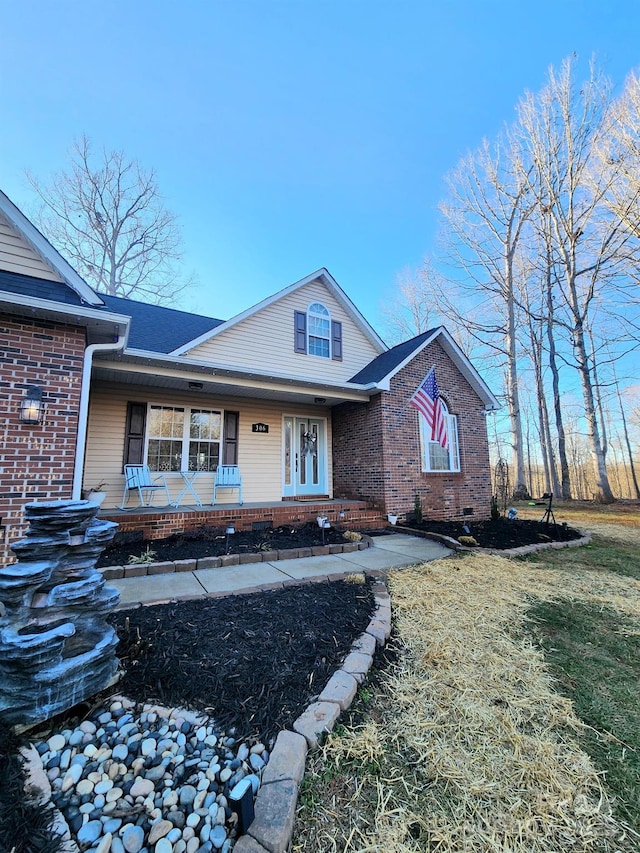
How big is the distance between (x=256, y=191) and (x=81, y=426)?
438 inches

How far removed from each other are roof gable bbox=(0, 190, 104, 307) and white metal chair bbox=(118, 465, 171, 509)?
331 cm

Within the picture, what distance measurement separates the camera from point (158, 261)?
16484 millimetres

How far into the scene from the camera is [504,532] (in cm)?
725

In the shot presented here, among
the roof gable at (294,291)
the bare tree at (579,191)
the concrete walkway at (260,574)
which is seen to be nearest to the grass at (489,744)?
the concrete walkway at (260,574)

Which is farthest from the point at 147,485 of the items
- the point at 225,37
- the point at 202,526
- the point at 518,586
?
the point at 225,37

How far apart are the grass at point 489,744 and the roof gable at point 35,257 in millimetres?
5506

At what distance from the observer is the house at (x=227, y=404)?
14.8ft

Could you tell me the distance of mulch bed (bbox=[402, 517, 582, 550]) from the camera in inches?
254

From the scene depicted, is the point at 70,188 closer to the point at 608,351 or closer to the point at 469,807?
the point at 469,807

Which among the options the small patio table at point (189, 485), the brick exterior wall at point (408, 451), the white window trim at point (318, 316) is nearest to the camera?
the small patio table at point (189, 485)

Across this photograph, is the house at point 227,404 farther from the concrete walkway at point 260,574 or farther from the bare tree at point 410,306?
the bare tree at point 410,306

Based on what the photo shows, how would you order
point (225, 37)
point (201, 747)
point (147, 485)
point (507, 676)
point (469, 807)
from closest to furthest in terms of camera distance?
point (469, 807)
point (201, 747)
point (507, 676)
point (147, 485)
point (225, 37)

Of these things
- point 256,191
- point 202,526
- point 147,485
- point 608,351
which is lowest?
point 202,526

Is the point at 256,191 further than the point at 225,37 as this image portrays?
Yes
